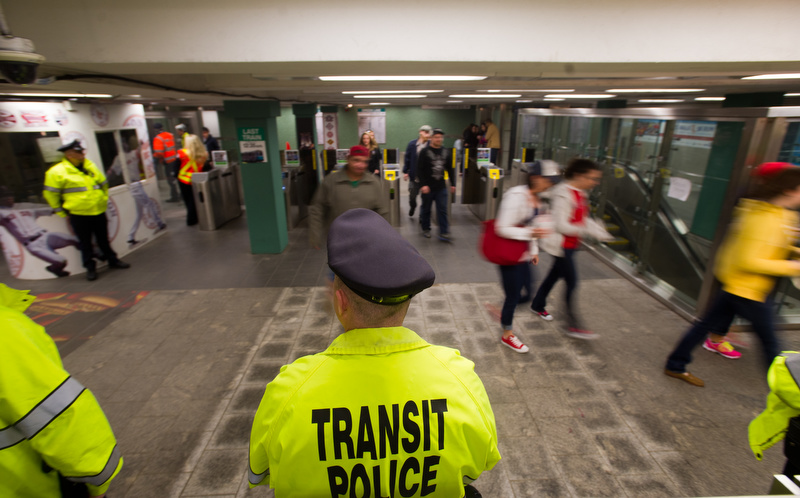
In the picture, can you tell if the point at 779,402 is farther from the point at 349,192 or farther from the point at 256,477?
the point at 349,192

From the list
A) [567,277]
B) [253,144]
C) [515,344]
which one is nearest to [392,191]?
[253,144]

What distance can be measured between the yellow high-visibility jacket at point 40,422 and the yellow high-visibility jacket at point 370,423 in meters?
0.69

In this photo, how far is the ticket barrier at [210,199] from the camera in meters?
7.65

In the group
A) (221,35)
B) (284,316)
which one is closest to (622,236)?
(284,316)

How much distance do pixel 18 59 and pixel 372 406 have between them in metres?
1.87

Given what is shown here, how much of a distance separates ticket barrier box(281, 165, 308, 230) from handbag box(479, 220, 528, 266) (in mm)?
5381

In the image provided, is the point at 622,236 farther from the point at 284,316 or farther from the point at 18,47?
the point at 18,47

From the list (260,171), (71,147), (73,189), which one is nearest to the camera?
(71,147)

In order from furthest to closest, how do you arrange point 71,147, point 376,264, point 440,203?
point 440,203, point 71,147, point 376,264

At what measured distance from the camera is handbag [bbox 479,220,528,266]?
335 centimetres

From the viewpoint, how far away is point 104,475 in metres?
1.39

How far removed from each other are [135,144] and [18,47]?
21.3 ft

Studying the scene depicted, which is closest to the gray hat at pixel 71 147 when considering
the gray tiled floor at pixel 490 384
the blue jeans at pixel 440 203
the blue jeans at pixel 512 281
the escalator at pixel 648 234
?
the gray tiled floor at pixel 490 384

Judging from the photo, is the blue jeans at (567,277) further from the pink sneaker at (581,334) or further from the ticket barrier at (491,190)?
the ticket barrier at (491,190)
